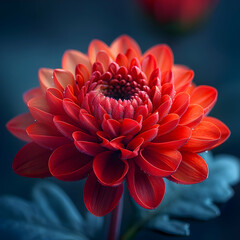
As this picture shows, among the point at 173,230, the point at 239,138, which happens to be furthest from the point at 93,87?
the point at 239,138

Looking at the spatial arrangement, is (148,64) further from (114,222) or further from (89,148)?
(114,222)

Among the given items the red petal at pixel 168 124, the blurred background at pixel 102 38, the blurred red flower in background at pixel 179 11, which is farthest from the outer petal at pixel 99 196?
the blurred red flower in background at pixel 179 11

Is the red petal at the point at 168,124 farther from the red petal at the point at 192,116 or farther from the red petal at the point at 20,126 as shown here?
the red petal at the point at 20,126

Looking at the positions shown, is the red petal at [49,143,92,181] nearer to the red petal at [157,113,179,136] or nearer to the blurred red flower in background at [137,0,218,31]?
the red petal at [157,113,179,136]

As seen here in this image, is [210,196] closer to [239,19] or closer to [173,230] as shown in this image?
[173,230]

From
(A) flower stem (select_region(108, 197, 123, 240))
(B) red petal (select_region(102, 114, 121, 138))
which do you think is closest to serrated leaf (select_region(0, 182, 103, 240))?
(A) flower stem (select_region(108, 197, 123, 240))
